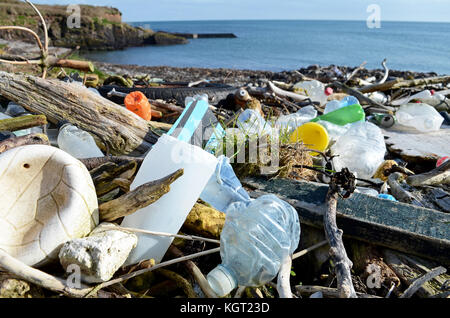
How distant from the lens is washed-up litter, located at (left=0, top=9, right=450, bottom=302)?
1312 millimetres

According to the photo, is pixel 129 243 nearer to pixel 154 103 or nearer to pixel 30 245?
pixel 30 245

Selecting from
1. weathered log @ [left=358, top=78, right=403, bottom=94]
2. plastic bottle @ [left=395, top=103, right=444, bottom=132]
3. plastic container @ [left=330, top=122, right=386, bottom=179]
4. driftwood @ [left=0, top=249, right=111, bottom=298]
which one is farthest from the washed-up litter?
weathered log @ [left=358, top=78, right=403, bottom=94]

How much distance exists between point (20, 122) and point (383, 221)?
224cm

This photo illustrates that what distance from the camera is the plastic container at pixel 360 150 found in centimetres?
283

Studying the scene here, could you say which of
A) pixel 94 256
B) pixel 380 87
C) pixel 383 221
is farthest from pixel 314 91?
pixel 94 256

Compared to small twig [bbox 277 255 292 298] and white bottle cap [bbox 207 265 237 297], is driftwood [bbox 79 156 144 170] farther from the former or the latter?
small twig [bbox 277 255 292 298]

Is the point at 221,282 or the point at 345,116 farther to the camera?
the point at 345,116

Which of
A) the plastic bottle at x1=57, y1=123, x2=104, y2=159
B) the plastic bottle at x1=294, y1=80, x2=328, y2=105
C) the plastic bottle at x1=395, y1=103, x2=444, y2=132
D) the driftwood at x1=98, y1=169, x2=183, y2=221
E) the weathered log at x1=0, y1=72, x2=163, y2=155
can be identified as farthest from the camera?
the plastic bottle at x1=294, y1=80, x2=328, y2=105

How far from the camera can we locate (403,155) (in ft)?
11.5

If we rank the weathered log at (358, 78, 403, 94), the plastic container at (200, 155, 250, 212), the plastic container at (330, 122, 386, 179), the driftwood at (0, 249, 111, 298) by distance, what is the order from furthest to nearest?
1. the weathered log at (358, 78, 403, 94)
2. the plastic container at (330, 122, 386, 179)
3. the plastic container at (200, 155, 250, 212)
4. the driftwood at (0, 249, 111, 298)

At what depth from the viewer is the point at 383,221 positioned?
5.60ft

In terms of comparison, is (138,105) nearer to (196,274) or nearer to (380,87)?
(196,274)
